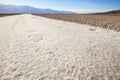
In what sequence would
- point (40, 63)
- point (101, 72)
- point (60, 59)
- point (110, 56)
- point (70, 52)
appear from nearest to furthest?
point (101, 72), point (40, 63), point (60, 59), point (110, 56), point (70, 52)

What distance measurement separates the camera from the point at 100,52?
5070mm

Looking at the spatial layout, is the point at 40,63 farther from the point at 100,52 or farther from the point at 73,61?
the point at 100,52

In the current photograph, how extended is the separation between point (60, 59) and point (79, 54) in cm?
102

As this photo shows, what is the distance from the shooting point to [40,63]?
4.04 meters

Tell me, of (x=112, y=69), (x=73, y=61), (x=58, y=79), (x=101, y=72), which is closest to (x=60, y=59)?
(x=73, y=61)

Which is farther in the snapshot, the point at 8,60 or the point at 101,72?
the point at 8,60

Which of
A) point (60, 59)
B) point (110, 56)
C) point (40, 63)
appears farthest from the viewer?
point (110, 56)

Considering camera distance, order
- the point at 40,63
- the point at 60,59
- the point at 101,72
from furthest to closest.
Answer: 1. the point at 60,59
2. the point at 40,63
3. the point at 101,72

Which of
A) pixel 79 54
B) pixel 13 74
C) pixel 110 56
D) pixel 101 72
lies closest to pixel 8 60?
pixel 13 74

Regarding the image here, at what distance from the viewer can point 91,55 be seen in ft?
15.6

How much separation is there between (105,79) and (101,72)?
34cm

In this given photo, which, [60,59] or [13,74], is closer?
[13,74]

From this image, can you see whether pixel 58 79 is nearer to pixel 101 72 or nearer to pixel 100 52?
pixel 101 72

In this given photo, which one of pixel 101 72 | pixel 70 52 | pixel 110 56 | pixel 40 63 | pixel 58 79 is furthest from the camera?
pixel 70 52
